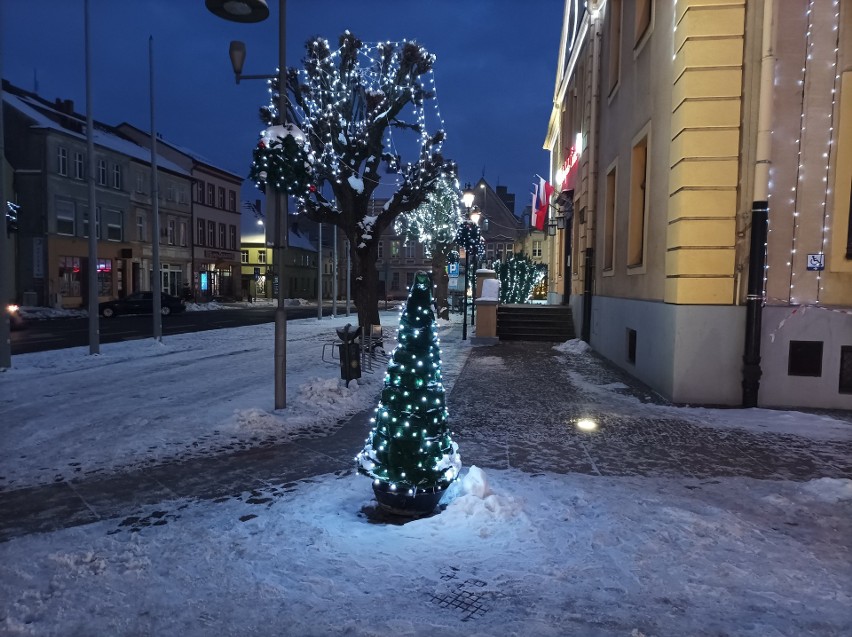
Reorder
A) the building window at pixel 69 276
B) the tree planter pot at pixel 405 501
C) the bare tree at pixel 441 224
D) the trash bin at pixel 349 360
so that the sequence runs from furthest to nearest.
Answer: the building window at pixel 69 276
the bare tree at pixel 441 224
the trash bin at pixel 349 360
the tree planter pot at pixel 405 501

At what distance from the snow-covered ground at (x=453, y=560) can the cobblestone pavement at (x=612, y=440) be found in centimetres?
40

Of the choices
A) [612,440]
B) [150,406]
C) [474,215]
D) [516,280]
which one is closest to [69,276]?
[474,215]

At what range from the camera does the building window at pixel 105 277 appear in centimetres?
3719

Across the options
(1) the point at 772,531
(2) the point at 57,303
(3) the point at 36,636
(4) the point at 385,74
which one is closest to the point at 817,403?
(1) the point at 772,531

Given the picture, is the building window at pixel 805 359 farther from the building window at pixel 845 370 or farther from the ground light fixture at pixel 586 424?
the ground light fixture at pixel 586 424

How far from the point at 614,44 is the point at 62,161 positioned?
32786 mm

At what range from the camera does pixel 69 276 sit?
34.9 meters

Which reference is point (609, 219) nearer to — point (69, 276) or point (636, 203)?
point (636, 203)

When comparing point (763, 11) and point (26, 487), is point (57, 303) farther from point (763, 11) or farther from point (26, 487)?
point (763, 11)

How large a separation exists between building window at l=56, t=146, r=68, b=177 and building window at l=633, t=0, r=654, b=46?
33.7 m

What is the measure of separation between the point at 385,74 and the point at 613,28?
595cm

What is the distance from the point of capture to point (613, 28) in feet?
44.3

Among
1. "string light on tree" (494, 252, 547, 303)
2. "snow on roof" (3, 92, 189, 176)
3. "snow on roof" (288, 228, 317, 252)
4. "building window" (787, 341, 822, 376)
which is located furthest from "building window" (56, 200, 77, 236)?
"building window" (787, 341, 822, 376)

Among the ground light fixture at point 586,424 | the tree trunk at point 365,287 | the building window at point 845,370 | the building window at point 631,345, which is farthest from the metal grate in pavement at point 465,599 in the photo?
the tree trunk at point 365,287
